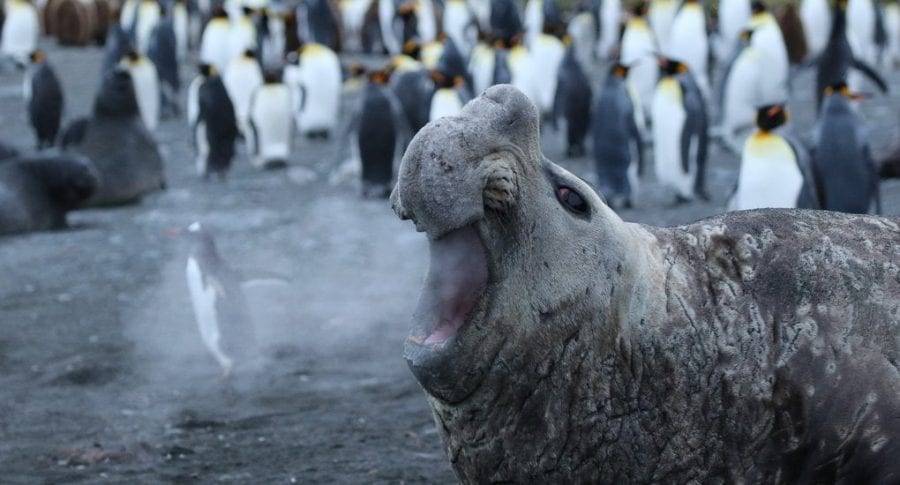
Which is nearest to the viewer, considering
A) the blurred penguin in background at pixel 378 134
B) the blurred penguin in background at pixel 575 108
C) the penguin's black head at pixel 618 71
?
the penguin's black head at pixel 618 71

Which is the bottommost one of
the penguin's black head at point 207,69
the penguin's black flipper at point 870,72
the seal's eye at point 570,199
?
the penguin's black flipper at point 870,72

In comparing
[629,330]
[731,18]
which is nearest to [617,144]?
[731,18]

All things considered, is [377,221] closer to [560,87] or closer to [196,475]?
[560,87]

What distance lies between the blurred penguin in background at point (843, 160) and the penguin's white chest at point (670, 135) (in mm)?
2689

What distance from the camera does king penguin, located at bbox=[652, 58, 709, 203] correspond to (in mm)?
12523

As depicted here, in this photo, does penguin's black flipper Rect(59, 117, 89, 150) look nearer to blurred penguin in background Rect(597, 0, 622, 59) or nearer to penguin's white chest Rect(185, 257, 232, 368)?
penguin's white chest Rect(185, 257, 232, 368)

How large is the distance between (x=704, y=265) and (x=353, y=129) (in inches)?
475

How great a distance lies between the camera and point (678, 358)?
8.33ft

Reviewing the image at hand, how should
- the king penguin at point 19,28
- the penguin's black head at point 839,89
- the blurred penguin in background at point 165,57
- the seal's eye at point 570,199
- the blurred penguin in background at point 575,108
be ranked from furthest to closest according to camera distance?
the king penguin at point 19,28
the blurred penguin in background at point 165,57
the blurred penguin in background at point 575,108
the penguin's black head at point 839,89
the seal's eye at point 570,199

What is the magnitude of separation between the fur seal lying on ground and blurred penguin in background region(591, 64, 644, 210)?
15.2ft

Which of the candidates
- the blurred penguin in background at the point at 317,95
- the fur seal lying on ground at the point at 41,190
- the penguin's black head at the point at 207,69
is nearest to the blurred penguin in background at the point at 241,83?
the blurred penguin in background at the point at 317,95

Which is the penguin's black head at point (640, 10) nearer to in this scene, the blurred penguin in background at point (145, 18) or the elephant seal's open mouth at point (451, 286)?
the blurred penguin in background at point (145, 18)

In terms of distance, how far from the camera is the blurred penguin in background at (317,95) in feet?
59.8

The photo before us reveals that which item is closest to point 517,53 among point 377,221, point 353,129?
point 353,129
